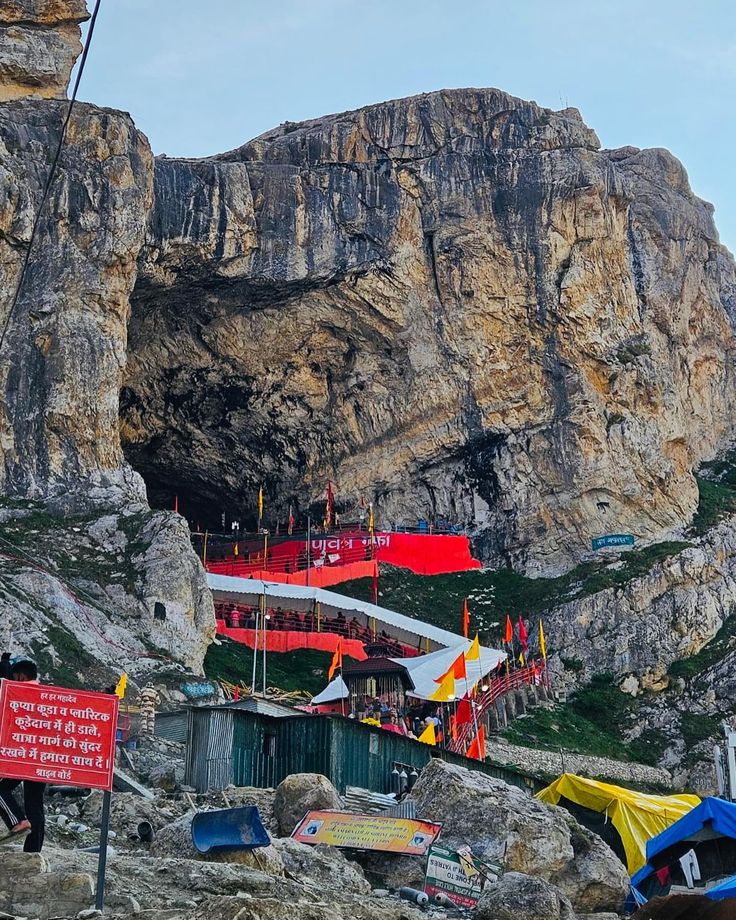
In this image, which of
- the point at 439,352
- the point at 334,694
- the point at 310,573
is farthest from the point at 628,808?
the point at 439,352

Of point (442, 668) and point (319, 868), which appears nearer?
point (319, 868)

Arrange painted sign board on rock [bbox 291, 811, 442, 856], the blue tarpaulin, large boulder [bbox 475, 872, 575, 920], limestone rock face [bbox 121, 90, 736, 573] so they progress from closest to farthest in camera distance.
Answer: large boulder [bbox 475, 872, 575, 920]
painted sign board on rock [bbox 291, 811, 442, 856]
the blue tarpaulin
limestone rock face [bbox 121, 90, 736, 573]

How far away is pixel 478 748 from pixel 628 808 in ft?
29.9

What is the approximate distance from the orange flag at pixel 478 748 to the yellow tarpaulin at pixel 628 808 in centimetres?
758

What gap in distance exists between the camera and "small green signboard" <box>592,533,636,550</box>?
43.3 metres

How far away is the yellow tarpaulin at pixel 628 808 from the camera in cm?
2012

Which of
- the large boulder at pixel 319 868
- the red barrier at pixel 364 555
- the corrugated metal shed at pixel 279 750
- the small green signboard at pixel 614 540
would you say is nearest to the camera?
the large boulder at pixel 319 868

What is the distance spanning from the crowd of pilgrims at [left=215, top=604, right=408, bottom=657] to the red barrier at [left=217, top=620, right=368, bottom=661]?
0.95 feet

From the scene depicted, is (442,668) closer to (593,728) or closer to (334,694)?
(334,694)

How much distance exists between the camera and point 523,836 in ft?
52.5

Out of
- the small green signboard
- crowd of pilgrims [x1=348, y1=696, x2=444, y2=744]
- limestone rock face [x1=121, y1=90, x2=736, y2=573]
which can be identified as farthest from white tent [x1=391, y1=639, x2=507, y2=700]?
limestone rock face [x1=121, y1=90, x2=736, y2=573]

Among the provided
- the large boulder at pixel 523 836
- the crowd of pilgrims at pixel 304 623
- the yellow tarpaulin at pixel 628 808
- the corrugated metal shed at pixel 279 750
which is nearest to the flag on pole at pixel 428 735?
the yellow tarpaulin at pixel 628 808

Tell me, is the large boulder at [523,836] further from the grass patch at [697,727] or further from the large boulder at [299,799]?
the grass patch at [697,727]

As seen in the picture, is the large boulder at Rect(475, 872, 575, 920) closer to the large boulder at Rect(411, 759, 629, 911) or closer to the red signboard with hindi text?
the large boulder at Rect(411, 759, 629, 911)
